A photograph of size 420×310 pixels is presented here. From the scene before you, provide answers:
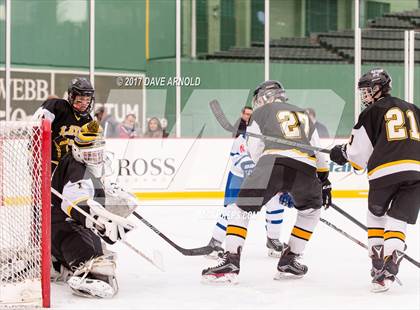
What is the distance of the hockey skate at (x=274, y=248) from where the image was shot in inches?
177

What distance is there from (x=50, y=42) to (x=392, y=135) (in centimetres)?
530

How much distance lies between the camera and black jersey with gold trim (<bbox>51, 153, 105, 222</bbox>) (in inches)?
132

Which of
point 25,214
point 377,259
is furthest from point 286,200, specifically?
point 25,214

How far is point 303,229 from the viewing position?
152 inches

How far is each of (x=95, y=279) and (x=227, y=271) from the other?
2.05 ft

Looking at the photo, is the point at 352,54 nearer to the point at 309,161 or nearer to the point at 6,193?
the point at 309,161

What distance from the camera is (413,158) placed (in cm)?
350

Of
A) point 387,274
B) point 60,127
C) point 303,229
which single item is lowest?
point 387,274

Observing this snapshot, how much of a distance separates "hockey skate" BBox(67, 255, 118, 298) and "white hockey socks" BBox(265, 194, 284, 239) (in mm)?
1377

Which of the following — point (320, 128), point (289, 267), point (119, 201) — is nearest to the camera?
point (119, 201)

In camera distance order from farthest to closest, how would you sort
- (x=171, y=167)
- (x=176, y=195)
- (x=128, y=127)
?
(x=128, y=127) < (x=171, y=167) < (x=176, y=195)

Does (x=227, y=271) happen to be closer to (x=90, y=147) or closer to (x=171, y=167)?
(x=90, y=147)

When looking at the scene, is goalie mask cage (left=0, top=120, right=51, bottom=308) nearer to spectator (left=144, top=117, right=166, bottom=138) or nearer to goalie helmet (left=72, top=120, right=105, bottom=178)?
goalie helmet (left=72, top=120, right=105, bottom=178)

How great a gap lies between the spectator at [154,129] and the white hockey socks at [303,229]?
397 cm
